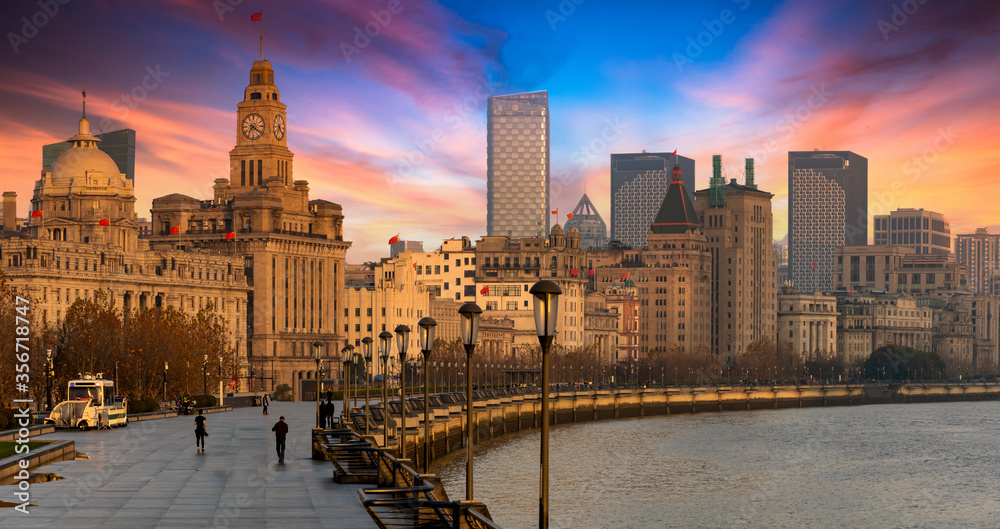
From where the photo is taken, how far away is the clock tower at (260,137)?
194 meters

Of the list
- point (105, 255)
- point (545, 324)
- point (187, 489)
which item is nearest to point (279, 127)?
point (105, 255)

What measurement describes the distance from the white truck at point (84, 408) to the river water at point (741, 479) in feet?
67.1

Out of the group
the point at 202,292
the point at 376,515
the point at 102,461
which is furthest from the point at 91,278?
the point at 376,515

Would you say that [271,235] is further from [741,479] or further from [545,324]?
[545,324]

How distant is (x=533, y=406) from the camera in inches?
6284

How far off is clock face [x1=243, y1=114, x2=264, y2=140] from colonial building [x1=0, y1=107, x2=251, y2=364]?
2637 centimetres

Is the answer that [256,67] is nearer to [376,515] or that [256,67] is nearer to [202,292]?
[202,292]

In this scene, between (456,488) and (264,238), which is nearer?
(456,488)

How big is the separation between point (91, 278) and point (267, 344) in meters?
44.5

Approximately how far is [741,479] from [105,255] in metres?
77.8

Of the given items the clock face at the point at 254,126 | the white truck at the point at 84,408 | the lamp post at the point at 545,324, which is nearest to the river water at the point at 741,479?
the white truck at the point at 84,408

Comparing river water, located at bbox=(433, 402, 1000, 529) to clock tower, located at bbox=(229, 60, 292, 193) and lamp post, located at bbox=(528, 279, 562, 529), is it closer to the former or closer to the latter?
lamp post, located at bbox=(528, 279, 562, 529)

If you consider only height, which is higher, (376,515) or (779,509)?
(376,515)

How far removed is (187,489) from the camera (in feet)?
138
